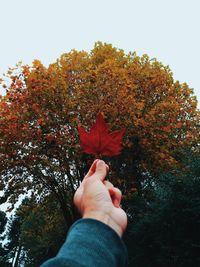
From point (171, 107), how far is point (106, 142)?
46.9 ft

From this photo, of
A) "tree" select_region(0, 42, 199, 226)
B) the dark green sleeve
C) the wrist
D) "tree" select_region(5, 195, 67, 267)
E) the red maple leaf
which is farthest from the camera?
"tree" select_region(5, 195, 67, 267)

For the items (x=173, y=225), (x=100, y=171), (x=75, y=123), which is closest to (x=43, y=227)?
(x=75, y=123)

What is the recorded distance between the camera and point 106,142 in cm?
172

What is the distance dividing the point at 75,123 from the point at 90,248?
1386 centimetres

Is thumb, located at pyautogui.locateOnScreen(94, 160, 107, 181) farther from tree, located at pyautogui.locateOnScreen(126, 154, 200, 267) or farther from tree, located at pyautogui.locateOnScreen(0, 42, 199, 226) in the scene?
tree, located at pyautogui.locateOnScreen(0, 42, 199, 226)

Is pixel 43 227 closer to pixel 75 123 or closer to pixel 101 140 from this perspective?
Answer: pixel 75 123

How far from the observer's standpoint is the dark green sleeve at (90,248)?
867 mm

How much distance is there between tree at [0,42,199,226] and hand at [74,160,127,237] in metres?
12.1

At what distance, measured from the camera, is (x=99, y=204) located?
Result: 1302 mm

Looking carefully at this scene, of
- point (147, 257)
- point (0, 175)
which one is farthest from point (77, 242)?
point (0, 175)

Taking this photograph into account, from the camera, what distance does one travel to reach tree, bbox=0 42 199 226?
47.0 feet

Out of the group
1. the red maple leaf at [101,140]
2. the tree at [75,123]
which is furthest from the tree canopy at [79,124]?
the red maple leaf at [101,140]

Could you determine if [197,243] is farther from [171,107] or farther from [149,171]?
[171,107]

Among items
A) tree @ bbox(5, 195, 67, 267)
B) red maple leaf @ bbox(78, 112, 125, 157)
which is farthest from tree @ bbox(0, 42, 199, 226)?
red maple leaf @ bbox(78, 112, 125, 157)
